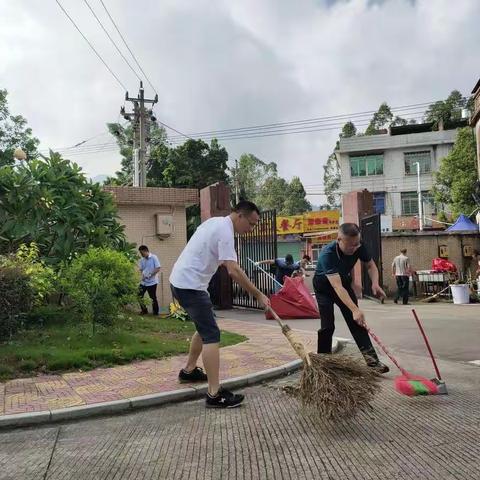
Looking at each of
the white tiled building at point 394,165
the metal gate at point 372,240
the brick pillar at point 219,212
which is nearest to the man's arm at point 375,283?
the brick pillar at point 219,212

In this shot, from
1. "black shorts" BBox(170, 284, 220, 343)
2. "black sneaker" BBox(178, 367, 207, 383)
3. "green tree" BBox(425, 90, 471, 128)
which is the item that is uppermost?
"green tree" BBox(425, 90, 471, 128)

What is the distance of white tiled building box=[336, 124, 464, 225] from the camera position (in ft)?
135

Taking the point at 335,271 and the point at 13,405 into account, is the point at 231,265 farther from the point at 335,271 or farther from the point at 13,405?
the point at 13,405

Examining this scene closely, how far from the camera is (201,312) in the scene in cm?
511

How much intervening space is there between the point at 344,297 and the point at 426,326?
17.9ft

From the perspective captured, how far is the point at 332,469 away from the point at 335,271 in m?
2.56

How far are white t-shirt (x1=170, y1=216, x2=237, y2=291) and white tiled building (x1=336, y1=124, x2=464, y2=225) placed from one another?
124 feet

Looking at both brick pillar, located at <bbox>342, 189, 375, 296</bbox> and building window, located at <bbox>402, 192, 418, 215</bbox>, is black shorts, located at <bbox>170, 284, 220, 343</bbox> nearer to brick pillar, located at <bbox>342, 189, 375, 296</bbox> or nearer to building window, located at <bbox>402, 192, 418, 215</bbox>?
brick pillar, located at <bbox>342, 189, 375, 296</bbox>

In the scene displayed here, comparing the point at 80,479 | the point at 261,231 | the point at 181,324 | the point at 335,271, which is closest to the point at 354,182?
the point at 261,231

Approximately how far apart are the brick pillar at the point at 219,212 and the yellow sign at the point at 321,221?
3211 cm

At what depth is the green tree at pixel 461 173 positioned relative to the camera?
1200 inches

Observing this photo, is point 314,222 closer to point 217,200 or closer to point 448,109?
point 448,109

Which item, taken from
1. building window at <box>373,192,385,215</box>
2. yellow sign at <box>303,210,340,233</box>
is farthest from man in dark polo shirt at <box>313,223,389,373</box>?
yellow sign at <box>303,210,340,233</box>

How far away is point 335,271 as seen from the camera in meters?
5.73
